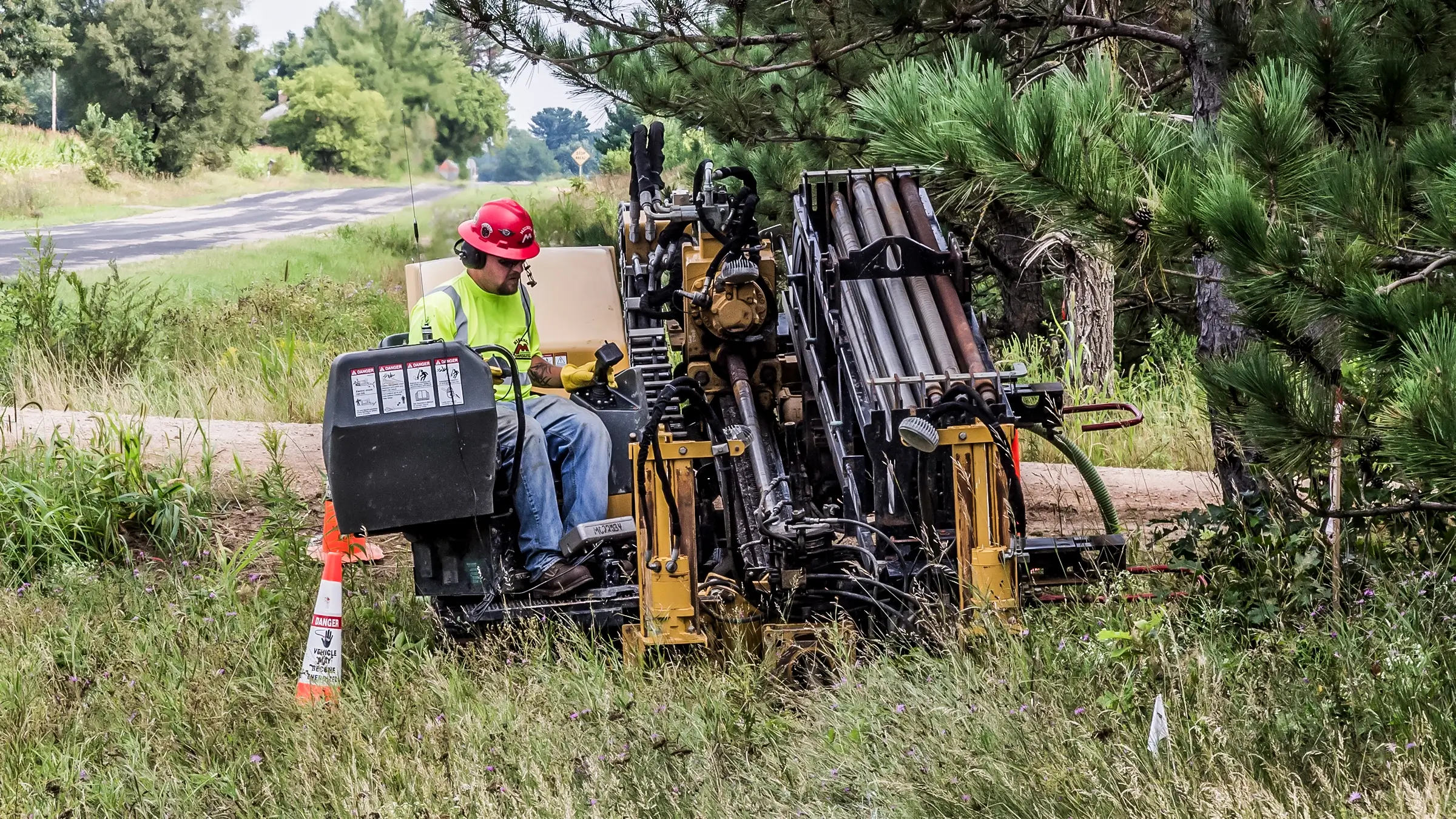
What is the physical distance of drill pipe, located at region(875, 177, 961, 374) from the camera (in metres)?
4.53

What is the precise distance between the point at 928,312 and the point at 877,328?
204 mm

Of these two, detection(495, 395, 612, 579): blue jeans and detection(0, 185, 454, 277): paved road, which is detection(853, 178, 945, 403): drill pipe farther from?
detection(0, 185, 454, 277): paved road

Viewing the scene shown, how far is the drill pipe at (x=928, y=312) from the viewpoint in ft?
14.9

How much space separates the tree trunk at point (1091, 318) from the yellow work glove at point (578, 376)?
518 centimetres

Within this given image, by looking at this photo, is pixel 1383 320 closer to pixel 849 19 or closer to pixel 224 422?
pixel 849 19

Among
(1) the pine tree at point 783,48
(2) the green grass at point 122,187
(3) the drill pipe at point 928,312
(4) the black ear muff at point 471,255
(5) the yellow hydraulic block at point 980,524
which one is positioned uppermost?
(2) the green grass at point 122,187

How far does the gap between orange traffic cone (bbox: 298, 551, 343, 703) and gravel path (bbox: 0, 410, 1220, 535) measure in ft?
Answer: 8.84

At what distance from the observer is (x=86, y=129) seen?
83.3ft

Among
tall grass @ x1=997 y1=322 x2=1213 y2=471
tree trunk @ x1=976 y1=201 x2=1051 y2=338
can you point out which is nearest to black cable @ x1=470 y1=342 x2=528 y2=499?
tall grass @ x1=997 y1=322 x2=1213 y2=471

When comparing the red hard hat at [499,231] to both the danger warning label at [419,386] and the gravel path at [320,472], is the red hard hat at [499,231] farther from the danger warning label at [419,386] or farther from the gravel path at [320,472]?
the gravel path at [320,472]

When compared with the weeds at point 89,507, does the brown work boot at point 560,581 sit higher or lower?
lower

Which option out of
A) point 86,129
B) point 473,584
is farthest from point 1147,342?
point 86,129

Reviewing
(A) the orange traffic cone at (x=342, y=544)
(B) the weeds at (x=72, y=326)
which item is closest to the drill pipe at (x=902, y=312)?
(A) the orange traffic cone at (x=342, y=544)

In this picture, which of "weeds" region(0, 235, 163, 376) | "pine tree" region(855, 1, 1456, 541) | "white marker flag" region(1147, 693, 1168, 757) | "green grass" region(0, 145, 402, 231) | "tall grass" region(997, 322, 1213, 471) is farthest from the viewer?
"green grass" region(0, 145, 402, 231)
